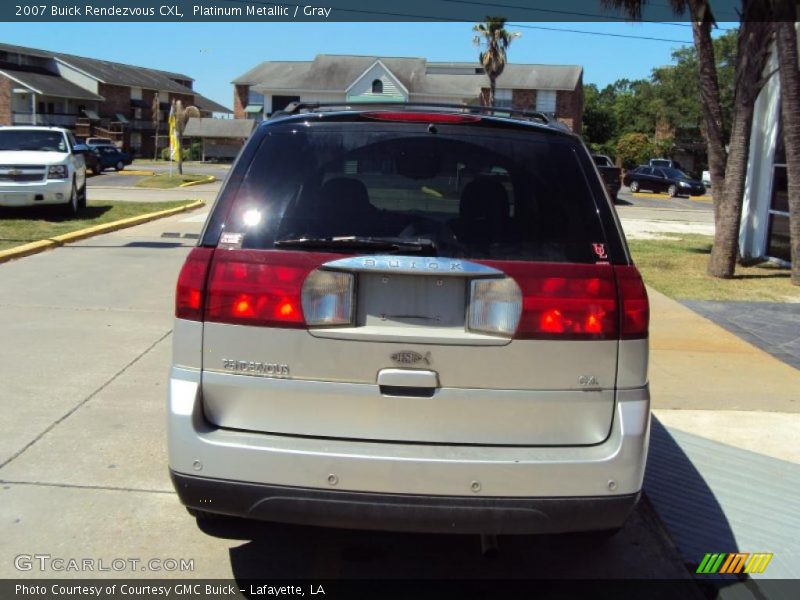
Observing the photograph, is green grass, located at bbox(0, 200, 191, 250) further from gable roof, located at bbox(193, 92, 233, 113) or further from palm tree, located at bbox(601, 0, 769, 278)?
gable roof, located at bbox(193, 92, 233, 113)

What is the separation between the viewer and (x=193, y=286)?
121 inches

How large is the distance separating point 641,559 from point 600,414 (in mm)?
1250

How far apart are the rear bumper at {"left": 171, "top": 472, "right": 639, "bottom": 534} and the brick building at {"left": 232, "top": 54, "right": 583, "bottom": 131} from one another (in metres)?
52.7

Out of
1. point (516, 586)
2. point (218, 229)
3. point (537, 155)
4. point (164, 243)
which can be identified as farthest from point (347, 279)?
point (164, 243)

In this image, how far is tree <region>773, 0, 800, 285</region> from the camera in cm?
1068

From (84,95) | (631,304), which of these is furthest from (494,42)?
(631,304)

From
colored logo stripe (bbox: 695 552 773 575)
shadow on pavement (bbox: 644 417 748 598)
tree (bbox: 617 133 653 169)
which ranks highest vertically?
tree (bbox: 617 133 653 169)

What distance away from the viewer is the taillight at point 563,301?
3.00 m

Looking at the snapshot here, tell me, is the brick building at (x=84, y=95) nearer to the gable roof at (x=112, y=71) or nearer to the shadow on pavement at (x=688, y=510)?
the gable roof at (x=112, y=71)

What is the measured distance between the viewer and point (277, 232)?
312 centimetres

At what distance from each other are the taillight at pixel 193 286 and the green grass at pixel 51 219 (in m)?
9.53

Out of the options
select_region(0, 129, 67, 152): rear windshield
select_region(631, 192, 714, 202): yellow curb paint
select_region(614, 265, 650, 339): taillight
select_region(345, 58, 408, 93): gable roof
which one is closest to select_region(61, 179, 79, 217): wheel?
select_region(0, 129, 67, 152): rear windshield

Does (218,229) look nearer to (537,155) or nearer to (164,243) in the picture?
(537,155)

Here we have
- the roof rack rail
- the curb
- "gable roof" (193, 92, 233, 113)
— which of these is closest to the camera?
the roof rack rail
